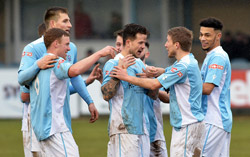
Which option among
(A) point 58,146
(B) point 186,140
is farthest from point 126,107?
(A) point 58,146

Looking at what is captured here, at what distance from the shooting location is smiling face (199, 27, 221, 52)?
7.43 m

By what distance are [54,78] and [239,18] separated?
16188 millimetres

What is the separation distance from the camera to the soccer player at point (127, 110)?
657 cm

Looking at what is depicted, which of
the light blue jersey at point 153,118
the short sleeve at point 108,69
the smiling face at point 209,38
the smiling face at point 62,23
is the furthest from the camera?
the light blue jersey at point 153,118

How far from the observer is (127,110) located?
21.7ft

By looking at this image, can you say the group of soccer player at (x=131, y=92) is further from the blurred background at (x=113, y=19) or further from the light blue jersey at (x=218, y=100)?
the blurred background at (x=113, y=19)

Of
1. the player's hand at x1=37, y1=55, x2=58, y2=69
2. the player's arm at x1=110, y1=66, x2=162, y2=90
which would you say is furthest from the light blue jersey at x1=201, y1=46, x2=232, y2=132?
the player's hand at x1=37, y1=55, x2=58, y2=69

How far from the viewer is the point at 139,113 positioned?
21.9 feet

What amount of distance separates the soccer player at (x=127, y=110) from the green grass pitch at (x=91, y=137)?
188 inches

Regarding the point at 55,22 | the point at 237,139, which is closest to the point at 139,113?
the point at 55,22

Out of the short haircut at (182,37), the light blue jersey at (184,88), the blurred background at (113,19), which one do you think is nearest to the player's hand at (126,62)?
the light blue jersey at (184,88)

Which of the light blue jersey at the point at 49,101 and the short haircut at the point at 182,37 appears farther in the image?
the short haircut at the point at 182,37

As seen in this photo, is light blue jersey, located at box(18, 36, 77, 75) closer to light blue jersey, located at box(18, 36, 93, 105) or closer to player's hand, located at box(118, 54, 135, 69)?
light blue jersey, located at box(18, 36, 93, 105)

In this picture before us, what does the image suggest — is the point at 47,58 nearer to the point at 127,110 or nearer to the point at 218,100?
the point at 127,110
